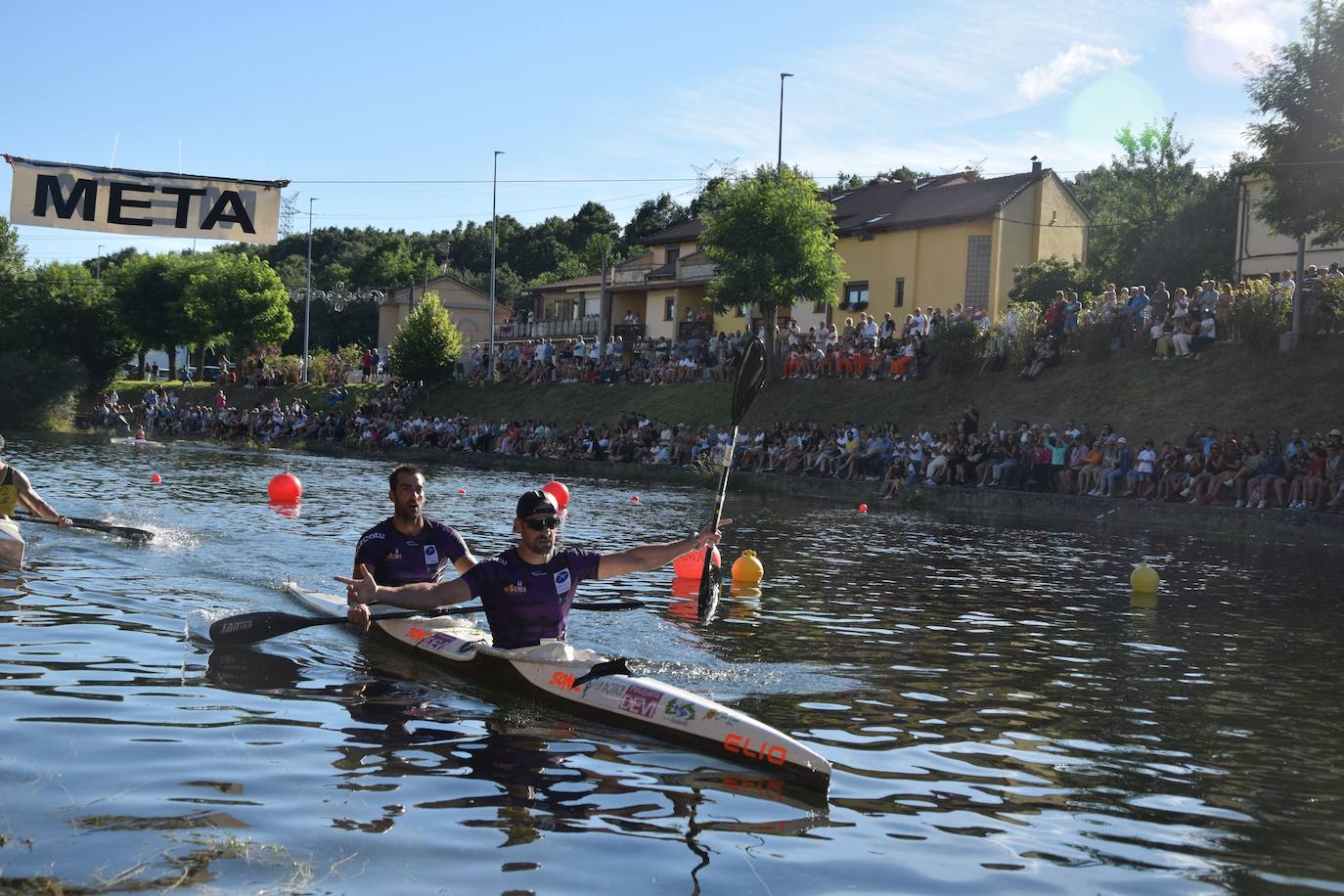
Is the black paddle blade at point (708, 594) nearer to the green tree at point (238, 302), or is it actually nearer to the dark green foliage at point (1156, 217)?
the dark green foliage at point (1156, 217)

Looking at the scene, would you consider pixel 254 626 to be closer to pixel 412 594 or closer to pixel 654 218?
pixel 412 594

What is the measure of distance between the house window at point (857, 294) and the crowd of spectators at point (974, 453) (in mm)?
15322

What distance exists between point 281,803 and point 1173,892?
391cm

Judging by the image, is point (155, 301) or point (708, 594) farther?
point (155, 301)

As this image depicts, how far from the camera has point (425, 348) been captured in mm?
56781

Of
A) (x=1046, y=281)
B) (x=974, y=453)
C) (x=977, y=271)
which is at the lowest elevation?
(x=974, y=453)

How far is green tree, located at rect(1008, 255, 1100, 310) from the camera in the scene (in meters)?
48.9

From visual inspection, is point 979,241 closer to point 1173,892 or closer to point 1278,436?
point 1278,436

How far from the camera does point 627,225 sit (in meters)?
112

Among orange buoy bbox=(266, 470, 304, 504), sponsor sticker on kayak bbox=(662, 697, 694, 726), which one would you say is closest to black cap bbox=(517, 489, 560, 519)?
sponsor sticker on kayak bbox=(662, 697, 694, 726)

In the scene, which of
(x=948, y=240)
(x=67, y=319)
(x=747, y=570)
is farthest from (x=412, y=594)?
(x=67, y=319)

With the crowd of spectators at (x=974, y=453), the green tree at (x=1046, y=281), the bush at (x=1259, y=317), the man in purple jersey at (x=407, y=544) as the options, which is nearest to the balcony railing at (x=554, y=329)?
the crowd of spectators at (x=974, y=453)

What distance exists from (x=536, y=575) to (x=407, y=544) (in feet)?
7.20

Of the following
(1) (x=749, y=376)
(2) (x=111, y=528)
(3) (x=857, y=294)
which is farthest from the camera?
(3) (x=857, y=294)
